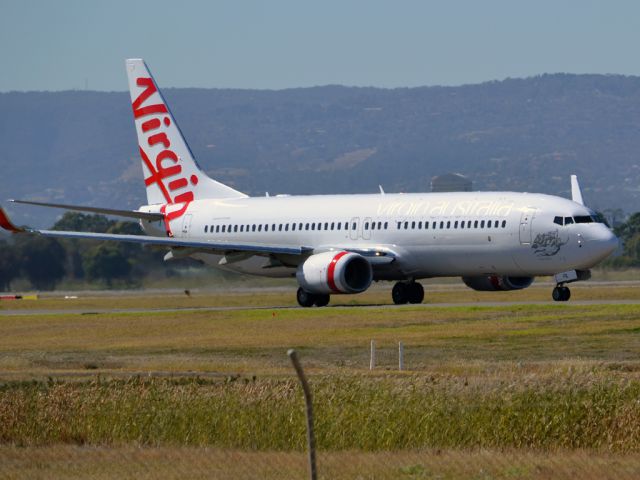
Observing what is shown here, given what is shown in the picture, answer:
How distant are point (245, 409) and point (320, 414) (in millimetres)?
1311

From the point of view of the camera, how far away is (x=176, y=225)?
217 ft

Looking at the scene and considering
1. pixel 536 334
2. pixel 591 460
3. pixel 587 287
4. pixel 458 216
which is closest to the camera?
pixel 591 460

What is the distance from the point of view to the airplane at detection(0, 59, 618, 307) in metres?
55.5

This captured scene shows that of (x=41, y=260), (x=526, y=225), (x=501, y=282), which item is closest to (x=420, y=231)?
(x=526, y=225)

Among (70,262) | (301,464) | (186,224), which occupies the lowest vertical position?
(301,464)

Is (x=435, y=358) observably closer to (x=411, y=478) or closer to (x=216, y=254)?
(x=411, y=478)

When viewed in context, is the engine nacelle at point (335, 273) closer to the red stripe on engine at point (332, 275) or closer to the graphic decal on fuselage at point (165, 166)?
the red stripe on engine at point (332, 275)

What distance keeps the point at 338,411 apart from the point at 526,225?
3171 centimetres

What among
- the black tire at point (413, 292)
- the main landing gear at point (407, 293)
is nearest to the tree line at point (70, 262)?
the main landing gear at point (407, 293)

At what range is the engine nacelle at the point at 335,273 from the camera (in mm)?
57000

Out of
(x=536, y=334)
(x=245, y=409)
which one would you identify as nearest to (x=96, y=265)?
(x=536, y=334)

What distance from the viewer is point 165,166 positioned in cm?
6738

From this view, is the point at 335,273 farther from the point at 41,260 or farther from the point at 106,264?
the point at 41,260

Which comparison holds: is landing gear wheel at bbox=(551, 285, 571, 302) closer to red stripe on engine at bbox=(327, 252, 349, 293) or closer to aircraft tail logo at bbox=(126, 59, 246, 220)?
red stripe on engine at bbox=(327, 252, 349, 293)
